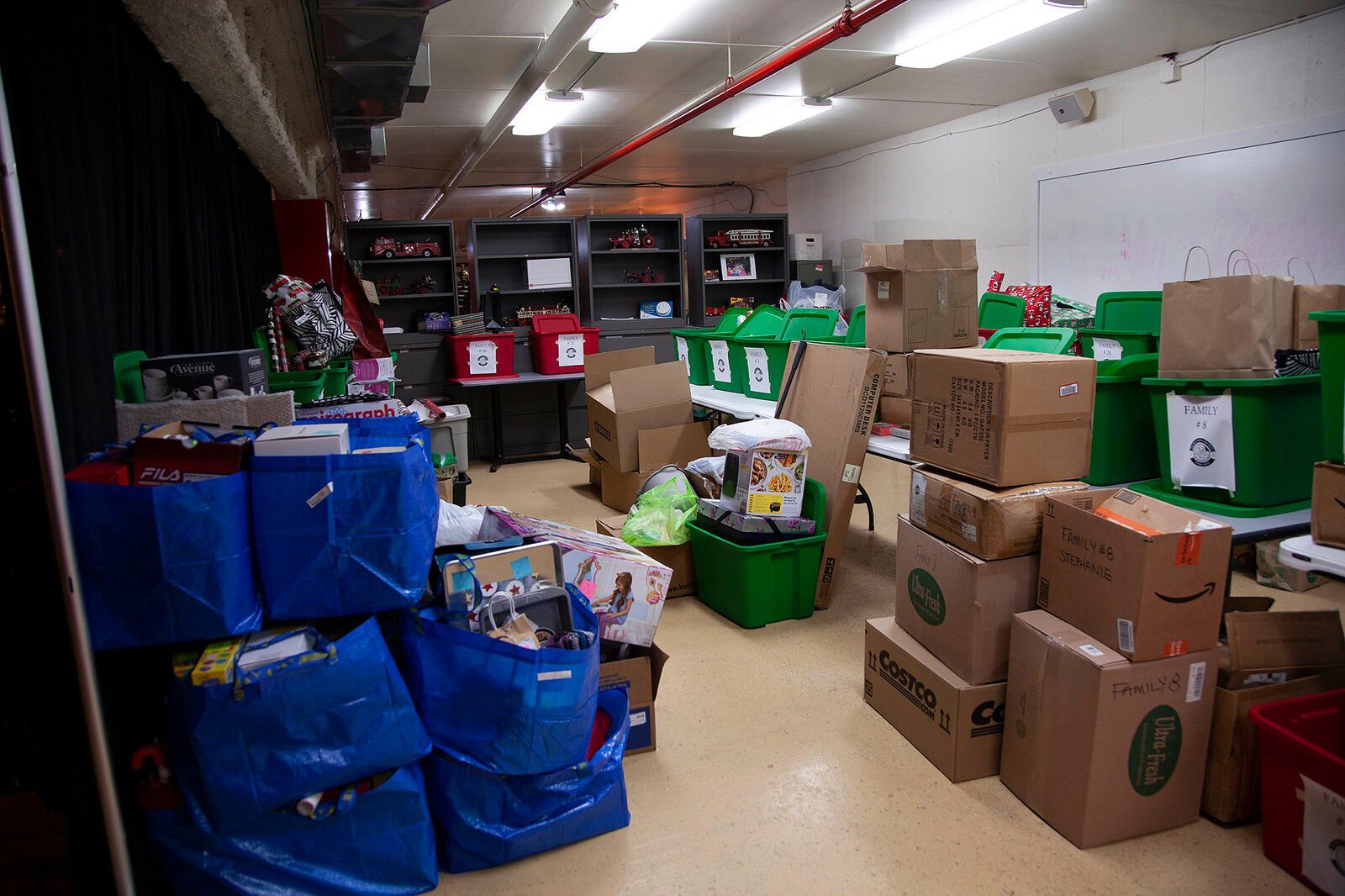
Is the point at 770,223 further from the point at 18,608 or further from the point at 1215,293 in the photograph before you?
the point at 18,608

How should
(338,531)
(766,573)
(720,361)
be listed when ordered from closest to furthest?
(338,531), (766,573), (720,361)

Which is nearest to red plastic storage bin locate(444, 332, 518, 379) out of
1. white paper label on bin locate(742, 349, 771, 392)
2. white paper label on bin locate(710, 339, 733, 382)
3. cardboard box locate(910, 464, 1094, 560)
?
white paper label on bin locate(710, 339, 733, 382)

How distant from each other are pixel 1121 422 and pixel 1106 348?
1239 mm

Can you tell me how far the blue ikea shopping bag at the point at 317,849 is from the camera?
154 centimetres

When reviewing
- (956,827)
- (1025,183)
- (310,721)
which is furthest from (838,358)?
(1025,183)

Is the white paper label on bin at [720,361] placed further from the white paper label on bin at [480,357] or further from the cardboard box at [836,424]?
the white paper label on bin at [480,357]

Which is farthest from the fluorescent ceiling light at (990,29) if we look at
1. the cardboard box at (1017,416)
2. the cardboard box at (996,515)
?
the cardboard box at (996,515)

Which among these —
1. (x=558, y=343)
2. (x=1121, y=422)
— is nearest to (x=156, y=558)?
(x=1121, y=422)

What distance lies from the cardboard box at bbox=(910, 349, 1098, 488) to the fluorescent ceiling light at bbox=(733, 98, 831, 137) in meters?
4.66

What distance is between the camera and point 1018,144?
657cm

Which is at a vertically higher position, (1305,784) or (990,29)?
(990,29)

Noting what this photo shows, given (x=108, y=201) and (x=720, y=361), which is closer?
(x=108, y=201)

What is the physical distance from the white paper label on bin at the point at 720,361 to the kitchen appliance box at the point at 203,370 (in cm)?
303

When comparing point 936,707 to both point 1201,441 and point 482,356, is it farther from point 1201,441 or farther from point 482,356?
point 482,356
